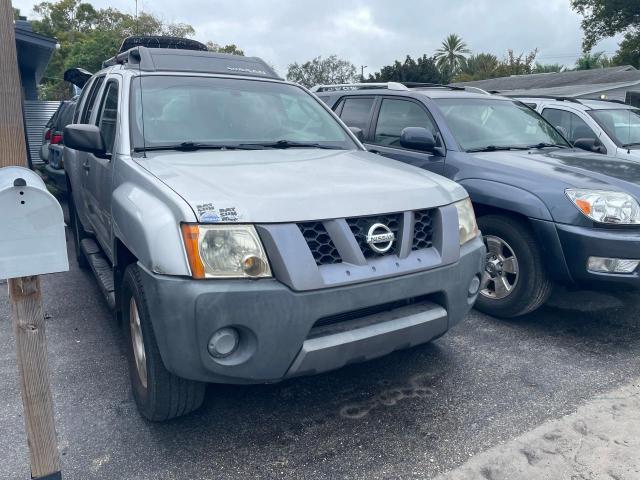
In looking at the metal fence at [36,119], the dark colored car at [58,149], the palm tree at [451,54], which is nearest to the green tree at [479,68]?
the palm tree at [451,54]

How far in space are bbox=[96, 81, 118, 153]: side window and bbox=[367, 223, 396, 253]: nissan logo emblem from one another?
1.87 metres

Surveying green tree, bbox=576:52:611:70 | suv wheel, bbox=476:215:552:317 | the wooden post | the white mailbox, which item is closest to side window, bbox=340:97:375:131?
suv wheel, bbox=476:215:552:317

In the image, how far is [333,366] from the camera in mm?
2562

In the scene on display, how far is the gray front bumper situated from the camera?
7.48 ft

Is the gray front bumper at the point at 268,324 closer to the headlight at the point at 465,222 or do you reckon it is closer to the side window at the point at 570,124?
the headlight at the point at 465,222

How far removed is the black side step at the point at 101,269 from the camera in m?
3.51

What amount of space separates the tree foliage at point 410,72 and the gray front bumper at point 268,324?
3457cm

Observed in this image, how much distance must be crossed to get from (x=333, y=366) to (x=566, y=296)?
126 inches

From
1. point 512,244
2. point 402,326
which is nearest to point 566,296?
point 512,244

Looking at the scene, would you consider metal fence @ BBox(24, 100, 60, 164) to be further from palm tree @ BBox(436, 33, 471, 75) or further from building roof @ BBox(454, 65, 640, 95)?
palm tree @ BBox(436, 33, 471, 75)

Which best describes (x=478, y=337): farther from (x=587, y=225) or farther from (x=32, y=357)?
(x=32, y=357)

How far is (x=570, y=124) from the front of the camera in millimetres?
7867

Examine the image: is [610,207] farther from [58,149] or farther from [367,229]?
[58,149]

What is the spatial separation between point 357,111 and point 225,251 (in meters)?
4.20
